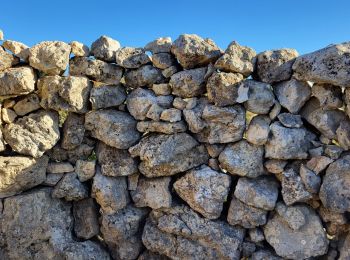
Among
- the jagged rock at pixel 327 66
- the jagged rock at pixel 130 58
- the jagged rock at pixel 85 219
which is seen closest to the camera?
the jagged rock at pixel 327 66

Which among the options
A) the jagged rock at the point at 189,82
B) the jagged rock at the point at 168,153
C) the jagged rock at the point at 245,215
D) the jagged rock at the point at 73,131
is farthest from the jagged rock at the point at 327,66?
the jagged rock at the point at 73,131

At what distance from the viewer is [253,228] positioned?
5.22 metres

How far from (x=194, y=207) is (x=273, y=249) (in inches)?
53.3

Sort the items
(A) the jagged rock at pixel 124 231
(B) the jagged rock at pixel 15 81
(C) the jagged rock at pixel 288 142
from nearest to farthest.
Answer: (C) the jagged rock at pixel 288 142, (B) the jagged rock at pixel 15 81, (A) the jagged rock at pixel 124 231

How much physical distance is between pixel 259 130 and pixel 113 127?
7.27 feet

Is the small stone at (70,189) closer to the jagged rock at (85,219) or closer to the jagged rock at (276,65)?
the jagged rock at (85,219)

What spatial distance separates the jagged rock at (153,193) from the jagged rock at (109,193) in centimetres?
21

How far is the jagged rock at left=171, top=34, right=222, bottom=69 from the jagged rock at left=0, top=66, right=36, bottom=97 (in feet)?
7.32

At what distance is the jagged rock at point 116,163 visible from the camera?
17.7 feet

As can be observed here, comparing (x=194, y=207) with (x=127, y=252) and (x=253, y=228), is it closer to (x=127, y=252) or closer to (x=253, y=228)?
(x=253, y=228)

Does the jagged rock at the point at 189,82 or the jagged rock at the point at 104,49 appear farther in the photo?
the jagged rock at the point at 104,49

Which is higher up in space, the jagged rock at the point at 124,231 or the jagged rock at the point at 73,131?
the jagged rock at the point at 73,131

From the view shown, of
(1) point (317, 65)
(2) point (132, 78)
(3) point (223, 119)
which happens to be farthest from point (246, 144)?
(2) point (132, 78)

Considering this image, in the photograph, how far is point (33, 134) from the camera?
5.27 metres
